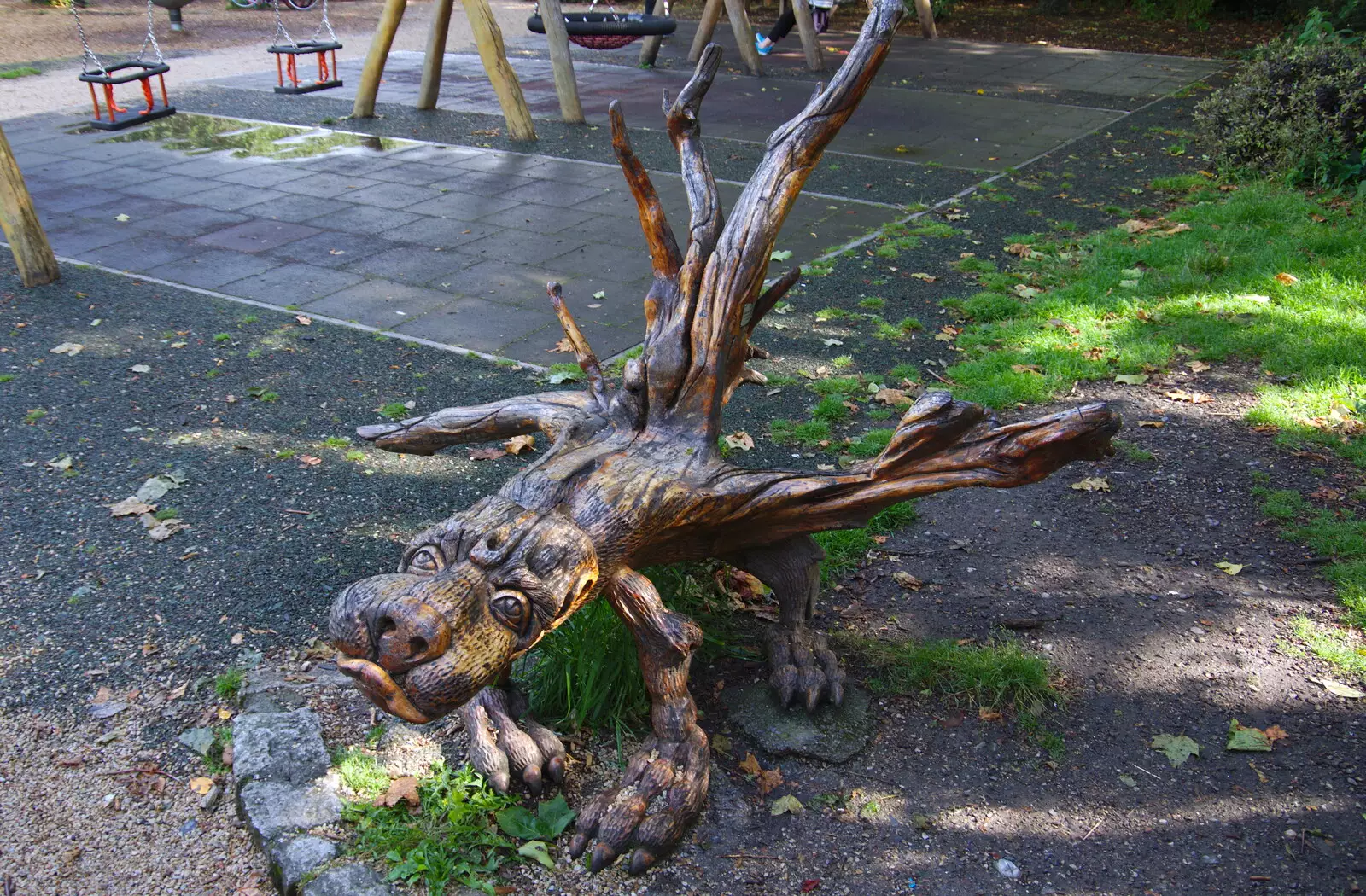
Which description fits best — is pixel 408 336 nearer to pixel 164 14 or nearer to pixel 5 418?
pixel 5 418

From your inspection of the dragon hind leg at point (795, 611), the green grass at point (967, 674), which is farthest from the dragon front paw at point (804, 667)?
the green grass at point (967, 674)

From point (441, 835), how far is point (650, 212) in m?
2.14

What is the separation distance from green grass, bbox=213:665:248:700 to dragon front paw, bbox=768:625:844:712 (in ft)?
5.64

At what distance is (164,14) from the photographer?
66.7ft

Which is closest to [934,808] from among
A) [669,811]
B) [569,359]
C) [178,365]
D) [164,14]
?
[669,811]

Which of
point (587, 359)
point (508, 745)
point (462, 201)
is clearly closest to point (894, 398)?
point (587, 359)

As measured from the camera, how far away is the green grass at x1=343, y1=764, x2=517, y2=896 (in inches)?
105

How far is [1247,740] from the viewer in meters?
3.11

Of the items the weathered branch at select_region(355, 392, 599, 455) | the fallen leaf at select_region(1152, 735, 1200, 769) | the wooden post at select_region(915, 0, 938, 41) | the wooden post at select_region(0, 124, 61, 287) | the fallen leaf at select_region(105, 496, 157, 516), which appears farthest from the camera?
the wooden post at select_region(915, 0, 938, 41)

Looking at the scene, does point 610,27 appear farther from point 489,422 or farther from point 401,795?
point 401,795

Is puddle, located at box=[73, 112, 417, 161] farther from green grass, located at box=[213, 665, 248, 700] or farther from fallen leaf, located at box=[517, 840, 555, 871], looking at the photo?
fallen leaf, located at box=[517, 840, 555, 871]

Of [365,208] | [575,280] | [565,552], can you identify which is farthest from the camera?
[365,208]

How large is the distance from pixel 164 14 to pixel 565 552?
2199 centimetres

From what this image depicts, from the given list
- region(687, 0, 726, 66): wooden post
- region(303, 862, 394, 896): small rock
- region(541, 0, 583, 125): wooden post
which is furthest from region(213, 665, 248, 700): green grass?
region(687, 0, 726, 66): wooden post
